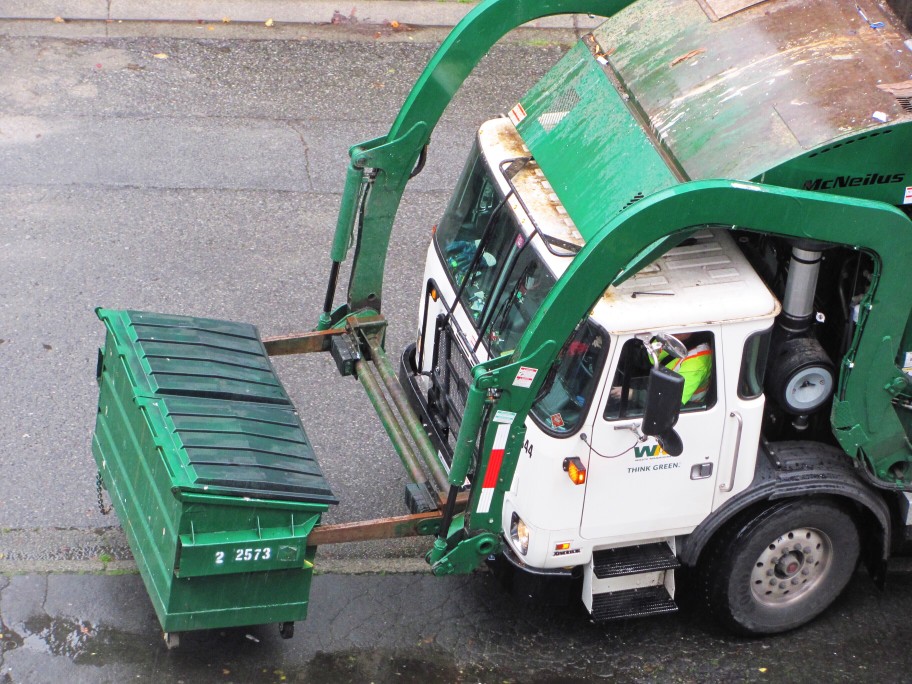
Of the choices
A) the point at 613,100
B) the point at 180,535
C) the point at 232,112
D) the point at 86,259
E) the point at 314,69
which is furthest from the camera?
the point at 314,69

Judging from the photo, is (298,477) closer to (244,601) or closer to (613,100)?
(244,601)

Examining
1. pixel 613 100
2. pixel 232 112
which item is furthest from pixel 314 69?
pixel 613 100

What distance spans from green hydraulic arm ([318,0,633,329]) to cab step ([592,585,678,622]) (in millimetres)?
2334

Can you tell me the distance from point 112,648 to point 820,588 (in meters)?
3.80

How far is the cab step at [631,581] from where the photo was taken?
20.0ft

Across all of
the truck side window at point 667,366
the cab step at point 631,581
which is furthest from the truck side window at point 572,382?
the cab step at point 631,581

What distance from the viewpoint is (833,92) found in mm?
5543

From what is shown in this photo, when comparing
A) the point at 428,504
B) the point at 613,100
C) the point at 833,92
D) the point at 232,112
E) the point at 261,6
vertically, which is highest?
the point at 261,6

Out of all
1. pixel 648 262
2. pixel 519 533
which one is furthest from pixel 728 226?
pixel 519 533

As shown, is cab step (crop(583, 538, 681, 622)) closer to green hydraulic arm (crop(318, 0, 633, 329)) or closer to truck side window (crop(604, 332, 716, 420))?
truck side window (crop(604, 332, 716, 420))

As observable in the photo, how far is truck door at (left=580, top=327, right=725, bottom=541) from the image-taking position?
18.3 feet

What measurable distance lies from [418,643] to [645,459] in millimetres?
1717

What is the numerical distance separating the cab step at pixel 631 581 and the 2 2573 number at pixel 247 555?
5.39 ft

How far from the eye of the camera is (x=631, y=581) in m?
6.26
